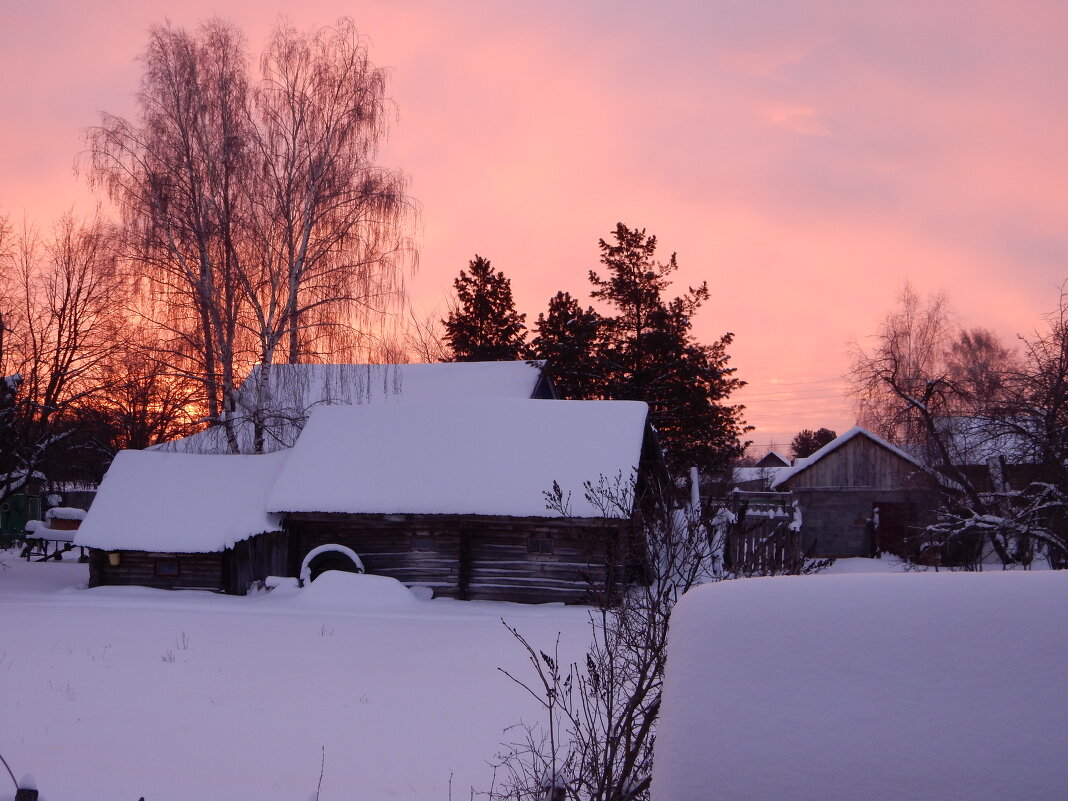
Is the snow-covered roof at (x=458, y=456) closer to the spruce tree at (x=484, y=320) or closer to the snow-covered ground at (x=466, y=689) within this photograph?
the snow-covered ground at (x=466, y=689)

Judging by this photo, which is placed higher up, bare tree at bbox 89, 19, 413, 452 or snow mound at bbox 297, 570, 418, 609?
bare tree at bbox 89, 19, 413, 452

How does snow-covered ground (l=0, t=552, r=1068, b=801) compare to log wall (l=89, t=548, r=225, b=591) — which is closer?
snow-covered ground (l=0, t=552, r=1068, b=801)

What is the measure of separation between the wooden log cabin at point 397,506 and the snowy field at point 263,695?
1.27m

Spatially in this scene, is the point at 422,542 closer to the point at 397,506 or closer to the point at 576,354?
the point at 397,506

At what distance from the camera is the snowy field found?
7402mm

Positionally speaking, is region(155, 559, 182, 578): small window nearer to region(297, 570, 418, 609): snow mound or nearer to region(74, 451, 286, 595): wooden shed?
region(74, 451, 286, 595): wooden shed

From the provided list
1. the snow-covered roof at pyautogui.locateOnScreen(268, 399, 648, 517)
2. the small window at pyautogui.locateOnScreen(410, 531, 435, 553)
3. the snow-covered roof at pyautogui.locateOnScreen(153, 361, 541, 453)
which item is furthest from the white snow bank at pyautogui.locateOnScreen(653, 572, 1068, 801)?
the snow-covered roof at pyautogui.locateOnScreen(153, 361, 541, 453)

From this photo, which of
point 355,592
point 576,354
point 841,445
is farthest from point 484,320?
point 355,592

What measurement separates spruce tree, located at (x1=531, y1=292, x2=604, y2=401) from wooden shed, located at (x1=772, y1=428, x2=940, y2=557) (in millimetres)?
7881

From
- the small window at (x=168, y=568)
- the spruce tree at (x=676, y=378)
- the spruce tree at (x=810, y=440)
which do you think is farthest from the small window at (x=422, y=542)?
the spruce tree at (x=810, y=440)

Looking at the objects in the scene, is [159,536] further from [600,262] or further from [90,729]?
[600,262]

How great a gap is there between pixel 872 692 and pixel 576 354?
103 ft

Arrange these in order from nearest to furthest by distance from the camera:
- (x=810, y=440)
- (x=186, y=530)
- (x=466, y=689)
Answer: (x=466, y=689) < (x=186, y=530) < (x=810, y=440)

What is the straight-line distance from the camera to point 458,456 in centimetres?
1917
